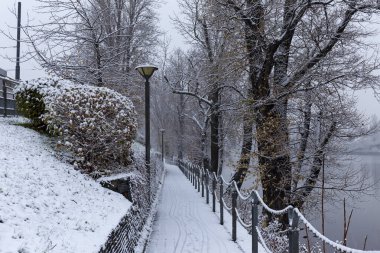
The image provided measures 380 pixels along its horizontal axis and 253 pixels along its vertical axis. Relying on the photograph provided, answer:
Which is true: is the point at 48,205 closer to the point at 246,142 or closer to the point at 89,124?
the point at 89,124

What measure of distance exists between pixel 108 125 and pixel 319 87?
5936 millimetres

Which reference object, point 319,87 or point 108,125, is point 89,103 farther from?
point 319,87

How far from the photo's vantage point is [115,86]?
1823 centimetres

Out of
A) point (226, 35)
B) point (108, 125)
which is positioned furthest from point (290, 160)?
point (108, 125)

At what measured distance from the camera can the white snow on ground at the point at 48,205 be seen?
4062mm

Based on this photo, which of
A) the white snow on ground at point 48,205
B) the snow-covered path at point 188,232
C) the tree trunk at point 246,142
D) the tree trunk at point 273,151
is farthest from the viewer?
the tree trunk at point 246,142

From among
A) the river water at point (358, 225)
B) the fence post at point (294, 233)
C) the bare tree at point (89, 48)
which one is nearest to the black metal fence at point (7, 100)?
the bare tree at point (89, 48)

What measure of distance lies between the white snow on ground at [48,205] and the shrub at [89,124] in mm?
610

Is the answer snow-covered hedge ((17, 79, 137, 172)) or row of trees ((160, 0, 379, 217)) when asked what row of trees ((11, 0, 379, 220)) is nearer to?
row of trees ((160, 0, 379, 217))

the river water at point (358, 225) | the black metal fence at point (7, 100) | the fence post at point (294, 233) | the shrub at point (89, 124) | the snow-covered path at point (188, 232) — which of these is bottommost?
the river water at point (358, 225)

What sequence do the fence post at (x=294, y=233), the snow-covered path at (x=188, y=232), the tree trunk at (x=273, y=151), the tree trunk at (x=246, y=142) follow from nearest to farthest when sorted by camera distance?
the fence post at (x=294, y=233) → the snow-covered path at (x=188, y=232) → the tree trunk at (x=273, y=151) → the tree trunk at (x=246, y=142)

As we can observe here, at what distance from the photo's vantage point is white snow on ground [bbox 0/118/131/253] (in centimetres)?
406

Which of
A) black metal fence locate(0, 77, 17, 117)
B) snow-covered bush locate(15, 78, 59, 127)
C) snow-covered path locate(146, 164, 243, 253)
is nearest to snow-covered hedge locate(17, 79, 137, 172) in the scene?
snow-covered bush locate(15, 78, 59, 127)

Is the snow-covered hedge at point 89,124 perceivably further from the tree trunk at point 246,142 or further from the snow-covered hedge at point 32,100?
the tree trunk at point 246,142
